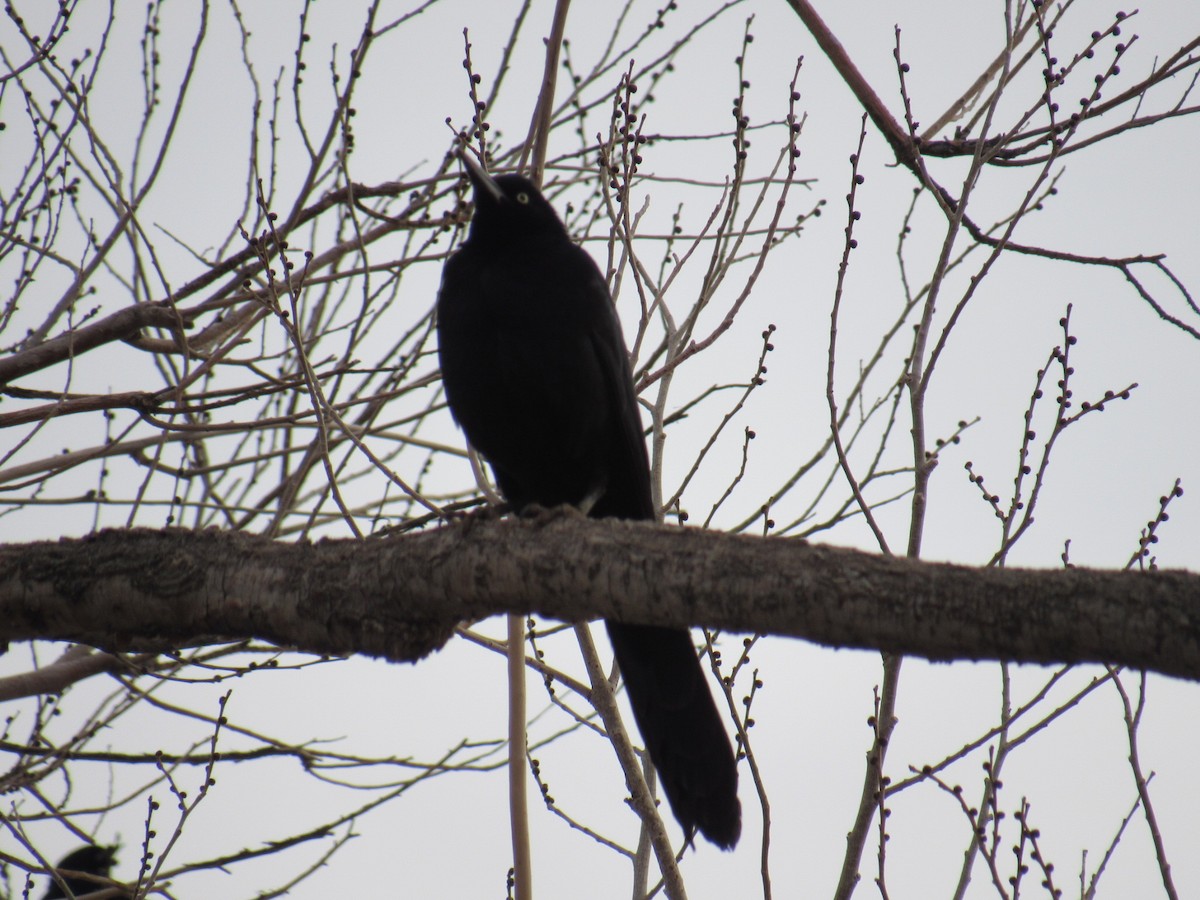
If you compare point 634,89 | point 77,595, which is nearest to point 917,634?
point 77,595

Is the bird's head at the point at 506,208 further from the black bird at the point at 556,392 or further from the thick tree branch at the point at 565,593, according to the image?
the thick tree branch at the point at 565,593

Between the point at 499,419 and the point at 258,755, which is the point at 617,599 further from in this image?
the point at 258,755

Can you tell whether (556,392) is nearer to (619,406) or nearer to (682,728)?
(619,406)

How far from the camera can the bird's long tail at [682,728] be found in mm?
3363

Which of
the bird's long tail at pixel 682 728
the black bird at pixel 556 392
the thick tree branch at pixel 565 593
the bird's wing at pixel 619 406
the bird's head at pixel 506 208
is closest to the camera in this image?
the thick tree branch at pixel 565 593

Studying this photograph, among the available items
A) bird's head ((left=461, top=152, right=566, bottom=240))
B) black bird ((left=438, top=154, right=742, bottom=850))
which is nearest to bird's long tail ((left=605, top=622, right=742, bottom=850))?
black bird ((left=438, top=154, right=742, bottom=850))

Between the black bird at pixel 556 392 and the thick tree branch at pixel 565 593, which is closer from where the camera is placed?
the thick tree branch at pixel 565 593

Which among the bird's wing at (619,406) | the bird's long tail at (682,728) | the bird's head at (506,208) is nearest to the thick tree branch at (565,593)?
the bird's long tail at (682,728)

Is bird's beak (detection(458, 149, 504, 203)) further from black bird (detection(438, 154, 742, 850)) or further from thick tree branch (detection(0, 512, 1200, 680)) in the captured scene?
thick tree branch (detection(0, 512, 1200, 680))

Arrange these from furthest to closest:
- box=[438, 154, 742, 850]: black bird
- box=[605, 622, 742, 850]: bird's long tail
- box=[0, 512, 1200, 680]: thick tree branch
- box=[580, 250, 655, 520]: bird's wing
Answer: box=[580, 250, 655, 520]: bird's wing < box=[438, 154, 742, 850]: black bird < box=[605, 622, 742, 850]: bird's long tail < box=[0, 512, 1200, 680]: thick tree branch

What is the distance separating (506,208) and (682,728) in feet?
6.72

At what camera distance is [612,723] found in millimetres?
3432

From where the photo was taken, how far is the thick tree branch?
1.84 m

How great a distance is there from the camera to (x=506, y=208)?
4.32 metres
